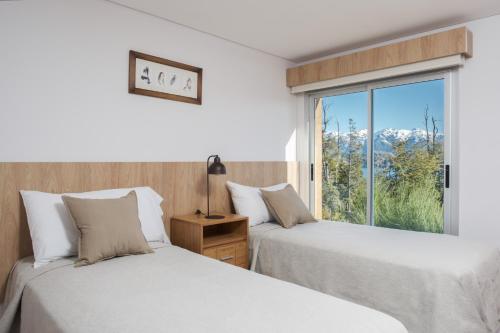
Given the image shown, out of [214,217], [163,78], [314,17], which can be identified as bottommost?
[214,217]

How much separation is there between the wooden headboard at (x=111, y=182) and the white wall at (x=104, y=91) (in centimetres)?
7

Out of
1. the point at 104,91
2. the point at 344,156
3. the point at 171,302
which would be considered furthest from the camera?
the point at 344,156

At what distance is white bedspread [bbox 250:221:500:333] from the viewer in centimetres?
199

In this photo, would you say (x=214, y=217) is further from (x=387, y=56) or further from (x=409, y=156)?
(x=387, y=56)

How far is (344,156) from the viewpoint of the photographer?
3977mm

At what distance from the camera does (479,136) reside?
302 cm

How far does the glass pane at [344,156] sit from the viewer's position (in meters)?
3.82

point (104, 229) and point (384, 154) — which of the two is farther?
point (384, 154)

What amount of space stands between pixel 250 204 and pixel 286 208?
1.11 feet

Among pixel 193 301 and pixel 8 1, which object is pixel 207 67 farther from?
pixel 193 301

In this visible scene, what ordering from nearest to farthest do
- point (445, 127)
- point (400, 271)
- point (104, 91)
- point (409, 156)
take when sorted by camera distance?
point (400, 271), point (104, 91), point (445, 127), point (409, 156)

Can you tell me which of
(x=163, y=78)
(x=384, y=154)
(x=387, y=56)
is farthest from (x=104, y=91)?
(x=384, y=154)

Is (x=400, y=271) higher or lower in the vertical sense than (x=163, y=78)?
lower

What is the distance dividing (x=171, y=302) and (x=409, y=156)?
282cm
